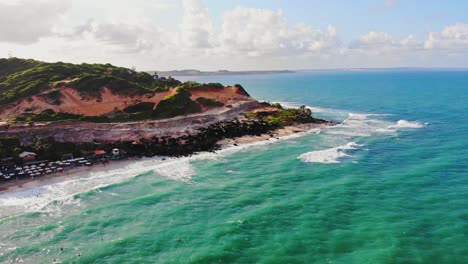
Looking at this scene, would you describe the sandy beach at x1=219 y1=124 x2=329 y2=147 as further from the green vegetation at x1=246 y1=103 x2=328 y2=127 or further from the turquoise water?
the turquoise water

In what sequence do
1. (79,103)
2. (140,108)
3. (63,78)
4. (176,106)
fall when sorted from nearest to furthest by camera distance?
(79,103)
(140,108)
(176,106)
(63,78)

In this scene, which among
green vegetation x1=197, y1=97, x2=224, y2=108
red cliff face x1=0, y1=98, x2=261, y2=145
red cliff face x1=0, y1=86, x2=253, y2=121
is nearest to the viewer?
red cliff face x1=0, y1=98, x2=261, y2=145

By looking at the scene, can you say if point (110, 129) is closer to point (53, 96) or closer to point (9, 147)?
point (9, 147)

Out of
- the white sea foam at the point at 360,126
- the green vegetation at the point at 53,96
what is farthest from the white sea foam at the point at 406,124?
the green vegetation at the point at 53,96

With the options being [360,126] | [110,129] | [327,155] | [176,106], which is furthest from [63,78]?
[360,126]

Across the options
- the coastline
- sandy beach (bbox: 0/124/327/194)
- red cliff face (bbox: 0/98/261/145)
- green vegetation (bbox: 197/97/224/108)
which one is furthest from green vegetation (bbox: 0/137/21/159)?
green vegetation (bbox: 197/97/224/108)

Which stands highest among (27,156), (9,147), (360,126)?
(9,147)

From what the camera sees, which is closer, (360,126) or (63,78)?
(360,126)
